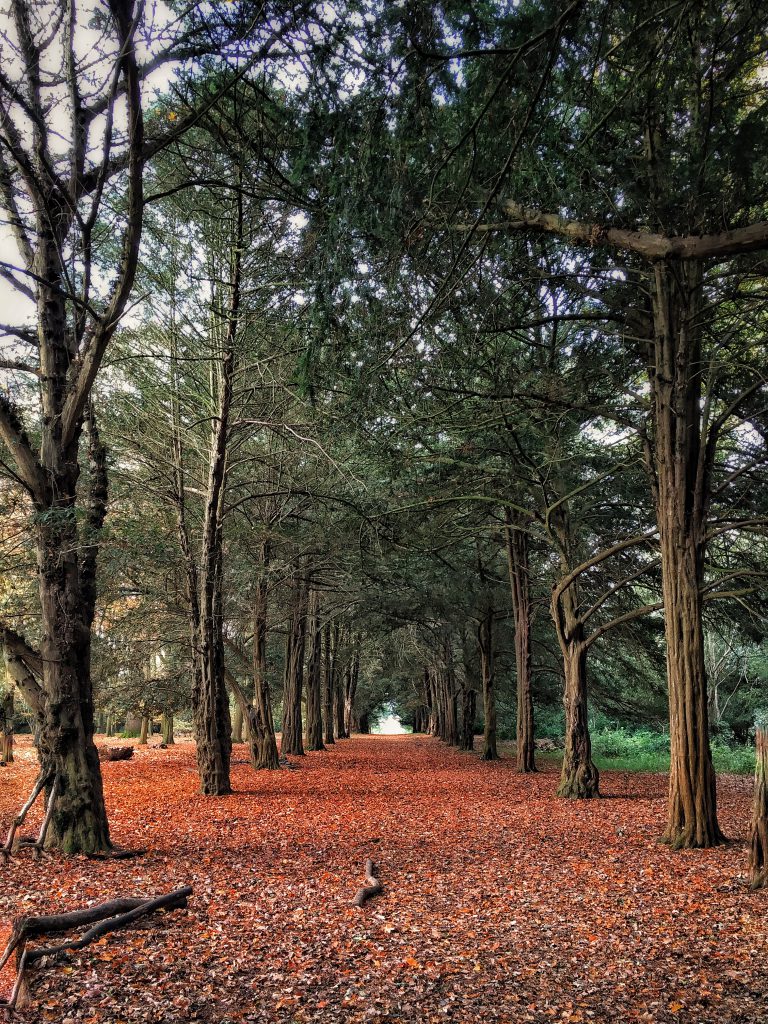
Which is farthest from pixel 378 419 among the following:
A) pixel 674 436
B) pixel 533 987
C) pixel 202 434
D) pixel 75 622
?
pixel 533 987

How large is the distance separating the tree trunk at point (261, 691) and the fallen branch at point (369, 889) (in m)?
8.30

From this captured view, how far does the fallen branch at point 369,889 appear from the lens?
206 inches

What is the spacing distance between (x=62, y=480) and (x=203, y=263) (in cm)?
562

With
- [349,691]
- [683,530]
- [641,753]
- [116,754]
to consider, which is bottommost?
[641,753]

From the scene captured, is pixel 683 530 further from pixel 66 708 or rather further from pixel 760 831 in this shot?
pixel 66 708

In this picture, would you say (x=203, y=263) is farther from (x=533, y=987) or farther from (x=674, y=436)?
(x=533, y=987)

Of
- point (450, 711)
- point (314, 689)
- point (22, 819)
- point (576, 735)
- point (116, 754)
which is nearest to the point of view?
point (22, 819)

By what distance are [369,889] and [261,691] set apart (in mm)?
10328

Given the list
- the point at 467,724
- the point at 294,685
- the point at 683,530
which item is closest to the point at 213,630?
the point at 683,530

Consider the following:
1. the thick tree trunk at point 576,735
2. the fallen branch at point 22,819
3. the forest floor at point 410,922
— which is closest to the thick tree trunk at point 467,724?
the thick tree trunk at point 576,735

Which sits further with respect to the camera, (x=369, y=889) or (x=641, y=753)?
(x=641, y=753)

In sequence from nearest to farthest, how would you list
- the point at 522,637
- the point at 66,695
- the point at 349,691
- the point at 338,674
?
the point at 66,695, the point at 522,637, the point at 338,674, the point at 349,691

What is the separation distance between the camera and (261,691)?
15398 mm

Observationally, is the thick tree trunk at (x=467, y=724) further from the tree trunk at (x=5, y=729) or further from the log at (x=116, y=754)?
the tree trunk at (x=5, y=729)
